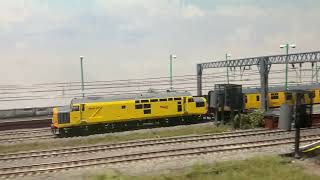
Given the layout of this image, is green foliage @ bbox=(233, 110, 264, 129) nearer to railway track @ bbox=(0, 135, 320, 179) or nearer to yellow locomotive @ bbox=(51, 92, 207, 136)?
yellow locomotive @ bbox=(51, 92, 207, 136)

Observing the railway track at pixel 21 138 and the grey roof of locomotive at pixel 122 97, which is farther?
the grey roof of locomotive at pixel 122 97

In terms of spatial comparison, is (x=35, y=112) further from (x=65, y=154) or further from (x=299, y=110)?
(x=299, y=110)

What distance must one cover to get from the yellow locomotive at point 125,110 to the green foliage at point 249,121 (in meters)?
6.04

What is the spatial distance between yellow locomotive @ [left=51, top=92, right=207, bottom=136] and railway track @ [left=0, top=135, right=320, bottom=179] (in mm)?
14293

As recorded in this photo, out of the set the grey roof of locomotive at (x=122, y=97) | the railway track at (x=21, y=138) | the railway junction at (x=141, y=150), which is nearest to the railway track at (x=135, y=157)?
the railway junction at (x=141, y=150)

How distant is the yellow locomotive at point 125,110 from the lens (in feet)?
116

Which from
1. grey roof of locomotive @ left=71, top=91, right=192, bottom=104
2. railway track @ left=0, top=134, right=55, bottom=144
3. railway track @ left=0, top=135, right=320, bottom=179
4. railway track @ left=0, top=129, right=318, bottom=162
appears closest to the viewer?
railway track @ left=0, top=135, right=320, bottom=179

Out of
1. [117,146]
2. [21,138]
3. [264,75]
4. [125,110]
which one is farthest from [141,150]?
[264,75]

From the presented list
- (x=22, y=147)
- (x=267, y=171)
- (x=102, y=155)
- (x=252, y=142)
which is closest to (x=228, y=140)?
(x=252, y=142)

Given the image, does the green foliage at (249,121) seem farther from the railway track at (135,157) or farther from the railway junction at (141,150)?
the railway track at (135,157)

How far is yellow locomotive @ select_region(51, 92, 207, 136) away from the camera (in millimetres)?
35500

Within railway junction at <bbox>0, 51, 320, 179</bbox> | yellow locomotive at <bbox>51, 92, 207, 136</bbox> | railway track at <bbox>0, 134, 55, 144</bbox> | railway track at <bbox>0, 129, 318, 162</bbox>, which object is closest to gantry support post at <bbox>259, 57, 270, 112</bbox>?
railway junction at <bbox>0, 51, 320, 179</bbox>

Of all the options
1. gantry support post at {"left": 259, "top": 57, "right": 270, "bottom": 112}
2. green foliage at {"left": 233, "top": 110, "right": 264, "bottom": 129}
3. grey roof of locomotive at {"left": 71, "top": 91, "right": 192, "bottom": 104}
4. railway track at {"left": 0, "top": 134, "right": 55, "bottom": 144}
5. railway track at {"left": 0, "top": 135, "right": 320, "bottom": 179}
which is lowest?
railway track at {"left": 0, "top": 134, "right": 55, "bottom": 144}

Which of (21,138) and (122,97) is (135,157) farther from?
(122,97)
